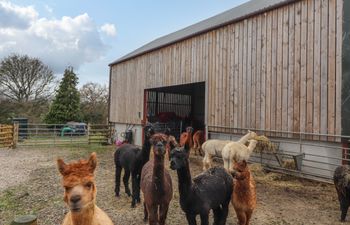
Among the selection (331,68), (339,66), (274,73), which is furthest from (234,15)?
(339,66)

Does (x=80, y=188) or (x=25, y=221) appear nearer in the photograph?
(x=80, y=188)

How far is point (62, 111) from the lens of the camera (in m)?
26.2

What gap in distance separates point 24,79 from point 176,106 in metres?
17.1

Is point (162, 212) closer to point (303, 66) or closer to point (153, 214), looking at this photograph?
point (153, 214)

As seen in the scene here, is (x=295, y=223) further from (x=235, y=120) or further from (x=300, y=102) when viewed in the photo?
(x=235, y=120)

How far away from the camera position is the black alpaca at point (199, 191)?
140 inches

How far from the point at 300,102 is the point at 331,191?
8.10ft

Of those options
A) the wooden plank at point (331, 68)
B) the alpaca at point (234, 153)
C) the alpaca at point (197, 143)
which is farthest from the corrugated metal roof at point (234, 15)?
the alpaca at point (234, 153)

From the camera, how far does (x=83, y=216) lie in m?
2.15

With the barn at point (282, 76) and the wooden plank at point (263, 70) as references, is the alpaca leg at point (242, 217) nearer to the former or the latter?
the barn at point (282, 76)

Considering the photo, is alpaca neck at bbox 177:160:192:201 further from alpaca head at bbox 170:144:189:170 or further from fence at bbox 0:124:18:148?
fence at bbox 0:124:18:148

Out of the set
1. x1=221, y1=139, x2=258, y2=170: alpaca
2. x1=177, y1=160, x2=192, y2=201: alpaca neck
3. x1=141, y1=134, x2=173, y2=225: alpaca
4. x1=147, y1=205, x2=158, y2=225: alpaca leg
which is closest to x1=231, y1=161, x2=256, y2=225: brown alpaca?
Answer: x1=177, y1=160, x2=192, y2=201: alpaca neck

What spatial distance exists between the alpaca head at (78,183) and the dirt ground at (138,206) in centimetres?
284

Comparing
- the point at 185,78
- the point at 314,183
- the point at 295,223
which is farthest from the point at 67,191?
the point at 185,78
